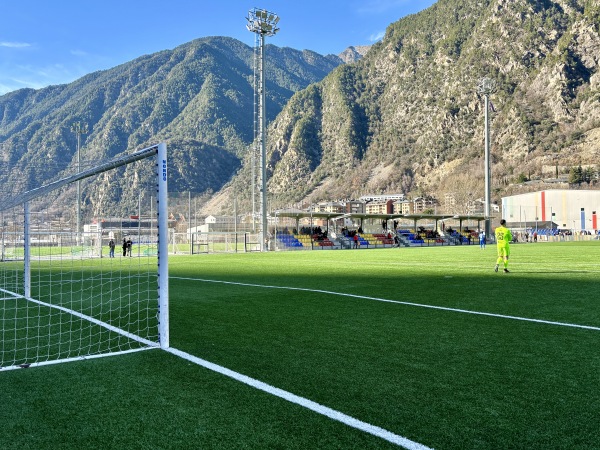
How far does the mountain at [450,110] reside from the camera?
125062mm

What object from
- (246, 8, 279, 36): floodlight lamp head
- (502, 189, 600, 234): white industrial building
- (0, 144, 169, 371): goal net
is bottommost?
(0, 144, 169, 371): goal net

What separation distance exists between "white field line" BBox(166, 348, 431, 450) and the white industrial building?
272ft

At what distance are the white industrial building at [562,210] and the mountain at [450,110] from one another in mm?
31962

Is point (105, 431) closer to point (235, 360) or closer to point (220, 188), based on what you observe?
point (235, 360)

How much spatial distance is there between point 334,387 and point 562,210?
92.4 m

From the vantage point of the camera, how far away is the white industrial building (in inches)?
3238

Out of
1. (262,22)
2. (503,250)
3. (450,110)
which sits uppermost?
(450,110)

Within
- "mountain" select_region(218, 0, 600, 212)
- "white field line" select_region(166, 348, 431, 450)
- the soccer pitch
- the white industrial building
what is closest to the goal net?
the soccer pitch

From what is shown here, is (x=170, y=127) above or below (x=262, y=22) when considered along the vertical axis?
above

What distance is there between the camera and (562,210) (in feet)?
280

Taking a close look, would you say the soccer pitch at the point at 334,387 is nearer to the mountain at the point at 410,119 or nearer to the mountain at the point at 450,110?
the mountain at the point at 410,119

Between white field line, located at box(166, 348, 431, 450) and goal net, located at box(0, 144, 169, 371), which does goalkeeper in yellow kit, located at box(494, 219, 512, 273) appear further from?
white field line, located at box(166, 348, 431, 450)

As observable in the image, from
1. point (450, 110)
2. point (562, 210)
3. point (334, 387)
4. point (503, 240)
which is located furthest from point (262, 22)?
point (450, 110)

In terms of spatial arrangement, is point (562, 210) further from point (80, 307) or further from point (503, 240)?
point (80, 307)
